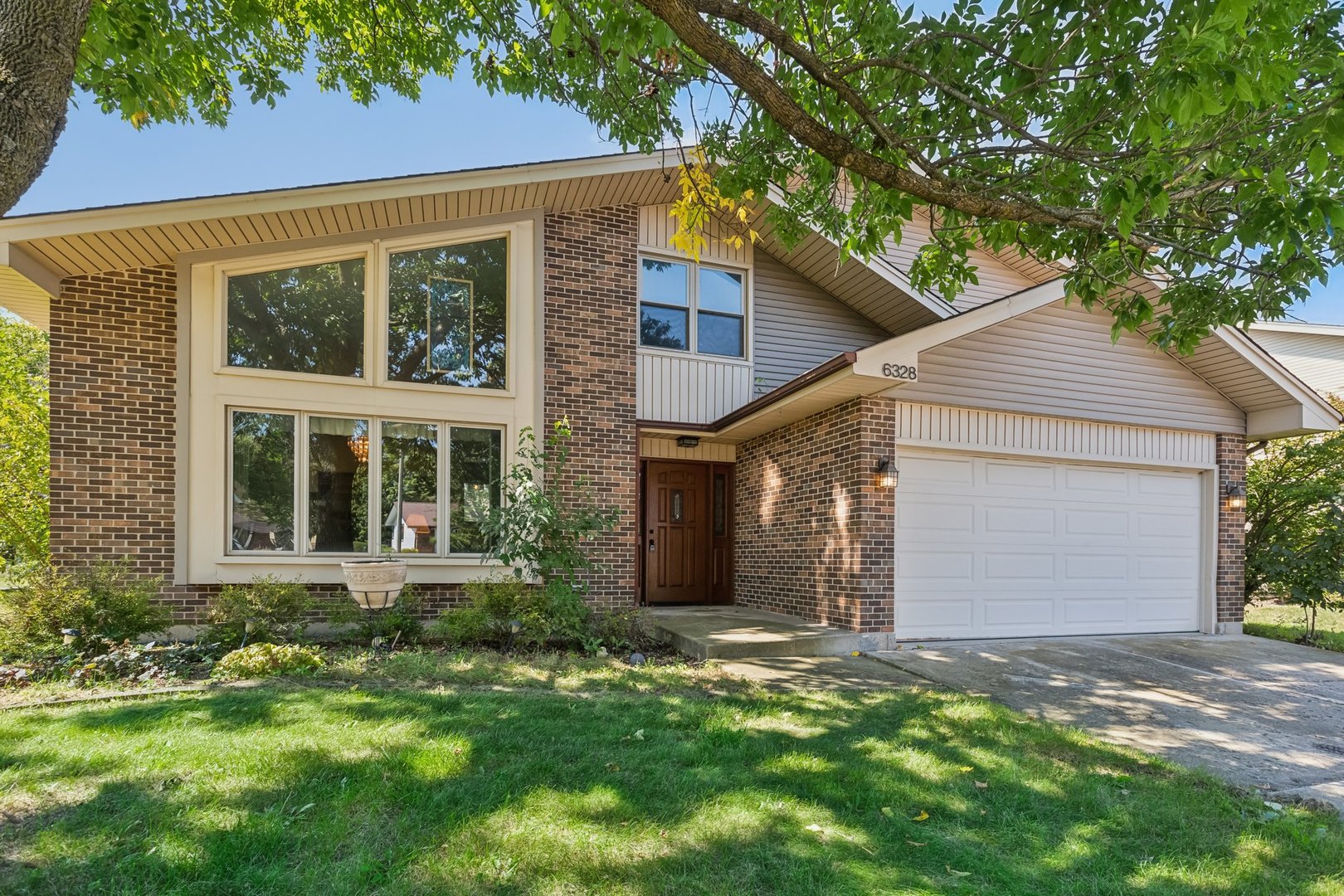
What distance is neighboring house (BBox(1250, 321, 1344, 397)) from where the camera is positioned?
1798 centimetres

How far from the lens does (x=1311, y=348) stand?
60.6 ft

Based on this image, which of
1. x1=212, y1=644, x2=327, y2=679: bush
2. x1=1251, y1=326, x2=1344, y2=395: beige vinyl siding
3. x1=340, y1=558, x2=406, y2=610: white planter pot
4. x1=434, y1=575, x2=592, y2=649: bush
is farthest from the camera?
x1=1251, y1=326, x2=1344, y2=395: beige vinyl siding

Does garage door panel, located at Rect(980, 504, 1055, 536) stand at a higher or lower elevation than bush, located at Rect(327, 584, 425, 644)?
higher

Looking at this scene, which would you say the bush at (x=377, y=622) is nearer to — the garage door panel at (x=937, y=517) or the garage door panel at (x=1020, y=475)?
the garage door panel at (x=937, y=517)

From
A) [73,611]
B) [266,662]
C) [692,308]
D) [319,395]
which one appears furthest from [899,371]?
[73,611]

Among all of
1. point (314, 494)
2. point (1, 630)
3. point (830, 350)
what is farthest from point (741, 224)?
point (1, 630)

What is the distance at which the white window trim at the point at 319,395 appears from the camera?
680cm

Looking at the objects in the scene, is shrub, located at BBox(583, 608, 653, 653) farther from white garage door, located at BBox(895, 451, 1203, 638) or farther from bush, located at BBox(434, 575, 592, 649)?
white garage door, located at BBox(895, 451, 1203, 638)

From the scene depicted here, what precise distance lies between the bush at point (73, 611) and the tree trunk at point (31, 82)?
474 cm

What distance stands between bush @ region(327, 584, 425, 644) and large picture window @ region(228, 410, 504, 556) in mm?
747

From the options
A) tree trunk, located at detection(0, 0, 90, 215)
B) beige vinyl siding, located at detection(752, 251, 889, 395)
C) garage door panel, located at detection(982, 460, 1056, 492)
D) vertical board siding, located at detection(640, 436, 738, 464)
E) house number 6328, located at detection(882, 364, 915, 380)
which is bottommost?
garage door panel, located at detection(982, 460, 1056, 492)

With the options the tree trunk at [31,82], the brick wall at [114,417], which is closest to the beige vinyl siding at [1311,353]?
the tree trunk at [31,82]

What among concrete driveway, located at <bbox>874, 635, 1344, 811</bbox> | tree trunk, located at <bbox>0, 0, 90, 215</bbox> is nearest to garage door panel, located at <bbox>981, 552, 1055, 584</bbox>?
concrete driveway, located at <bbox>874, 635, 1344, 811</bbox>

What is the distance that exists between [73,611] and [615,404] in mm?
5709
